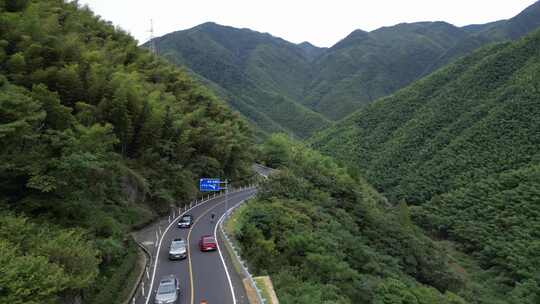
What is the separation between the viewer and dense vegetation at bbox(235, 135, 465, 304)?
2048 cm

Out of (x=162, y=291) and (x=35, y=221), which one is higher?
(x=35, y=221)

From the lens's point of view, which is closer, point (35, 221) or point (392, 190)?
point (35, 221)

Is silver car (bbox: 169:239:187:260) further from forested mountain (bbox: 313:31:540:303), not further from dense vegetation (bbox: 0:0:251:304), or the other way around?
forested mountain (bbox: 313:31:540:303)

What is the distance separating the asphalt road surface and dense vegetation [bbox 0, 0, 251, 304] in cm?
244

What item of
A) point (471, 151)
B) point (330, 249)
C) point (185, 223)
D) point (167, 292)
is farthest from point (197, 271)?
point (471, 151)

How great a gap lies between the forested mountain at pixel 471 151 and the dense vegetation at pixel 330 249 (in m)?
13.5

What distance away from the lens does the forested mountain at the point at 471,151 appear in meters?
49.5

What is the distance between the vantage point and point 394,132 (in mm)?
103750

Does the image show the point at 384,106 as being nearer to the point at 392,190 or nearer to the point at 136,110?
the point at 392,190

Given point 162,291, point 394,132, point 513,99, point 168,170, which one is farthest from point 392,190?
point 162,291

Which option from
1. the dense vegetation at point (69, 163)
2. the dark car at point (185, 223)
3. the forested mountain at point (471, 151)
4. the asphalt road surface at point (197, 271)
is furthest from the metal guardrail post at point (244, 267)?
the forested mountain at point (471, 151)

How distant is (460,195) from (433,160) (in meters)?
18.4

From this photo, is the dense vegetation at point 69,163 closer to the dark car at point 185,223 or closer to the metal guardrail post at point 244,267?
the dark car at point 185,223

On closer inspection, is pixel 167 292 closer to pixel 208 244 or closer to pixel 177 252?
pixel 177 252
